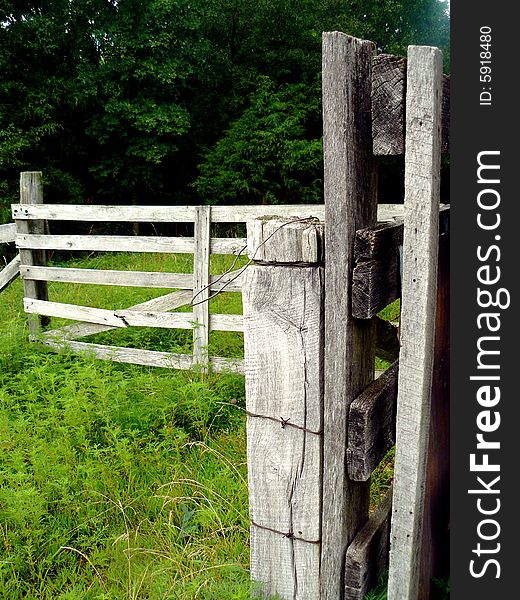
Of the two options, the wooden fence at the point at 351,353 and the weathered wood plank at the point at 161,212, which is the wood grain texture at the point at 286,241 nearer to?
the wooden fence at the point at 351,353

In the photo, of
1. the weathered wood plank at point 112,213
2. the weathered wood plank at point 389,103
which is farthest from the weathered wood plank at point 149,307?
the weathered wood plank at point 389,103

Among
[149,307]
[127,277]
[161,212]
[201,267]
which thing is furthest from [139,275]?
[201,267]

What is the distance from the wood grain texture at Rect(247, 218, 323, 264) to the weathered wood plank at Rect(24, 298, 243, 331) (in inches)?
135

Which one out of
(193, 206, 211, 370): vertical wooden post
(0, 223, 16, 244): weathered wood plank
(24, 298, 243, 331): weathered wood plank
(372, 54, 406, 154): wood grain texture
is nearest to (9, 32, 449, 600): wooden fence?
(372, 54, 406, 154): wood grain texture

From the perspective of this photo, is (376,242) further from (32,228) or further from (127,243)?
(32,228)

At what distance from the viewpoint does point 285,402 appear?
197 centimetres

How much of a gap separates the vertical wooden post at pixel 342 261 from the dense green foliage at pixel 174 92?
1488 cm

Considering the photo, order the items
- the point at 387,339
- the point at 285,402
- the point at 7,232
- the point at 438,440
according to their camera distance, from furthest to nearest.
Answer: the point at 7,232, the point at 387,339, the point at 438,440, the point at 285,402

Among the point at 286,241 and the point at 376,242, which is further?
the point at 286,241

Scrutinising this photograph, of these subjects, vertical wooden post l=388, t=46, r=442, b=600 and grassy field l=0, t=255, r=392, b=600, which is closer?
vertical wooden post l=388, t=46, r=442, b=600

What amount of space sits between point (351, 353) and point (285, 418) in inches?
12.1

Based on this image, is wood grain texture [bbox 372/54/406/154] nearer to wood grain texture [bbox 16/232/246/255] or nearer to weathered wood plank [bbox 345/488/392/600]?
weathered wood plank [bbox 345/488/392/600]

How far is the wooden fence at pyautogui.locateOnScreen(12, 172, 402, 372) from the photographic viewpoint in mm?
5680

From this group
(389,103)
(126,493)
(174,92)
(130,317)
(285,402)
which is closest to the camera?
(389,103)
